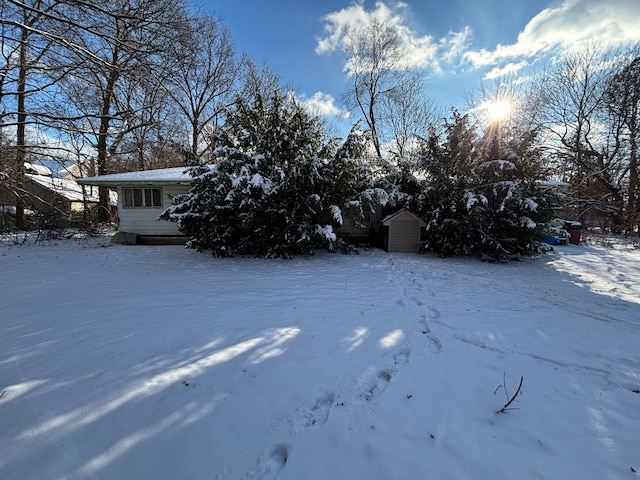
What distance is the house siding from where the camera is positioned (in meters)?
10.9

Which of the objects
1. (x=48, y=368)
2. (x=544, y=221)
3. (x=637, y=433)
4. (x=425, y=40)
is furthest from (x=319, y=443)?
(x=425, y=40)

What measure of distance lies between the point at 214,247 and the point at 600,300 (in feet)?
27.8

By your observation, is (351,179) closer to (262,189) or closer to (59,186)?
(262,189)

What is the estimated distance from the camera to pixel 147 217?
10891mm

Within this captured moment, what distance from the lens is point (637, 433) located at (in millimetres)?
1858

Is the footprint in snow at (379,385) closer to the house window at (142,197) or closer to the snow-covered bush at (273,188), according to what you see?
the snow-covered bush at (273,188)

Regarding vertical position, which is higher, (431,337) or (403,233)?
(403,233)

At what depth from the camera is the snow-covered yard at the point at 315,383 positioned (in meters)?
1.67

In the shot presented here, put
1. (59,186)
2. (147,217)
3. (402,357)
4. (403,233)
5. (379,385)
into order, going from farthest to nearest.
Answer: (147,217), (59,186), (403,233), (402,357), (379,385)

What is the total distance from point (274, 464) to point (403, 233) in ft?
28.0

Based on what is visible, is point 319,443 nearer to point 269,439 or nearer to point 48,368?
point 269,439

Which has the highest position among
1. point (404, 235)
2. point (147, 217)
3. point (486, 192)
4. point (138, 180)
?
point (138, 180)

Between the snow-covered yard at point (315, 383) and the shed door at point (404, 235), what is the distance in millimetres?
4428

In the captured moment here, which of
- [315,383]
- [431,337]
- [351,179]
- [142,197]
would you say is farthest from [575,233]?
[142,197]
